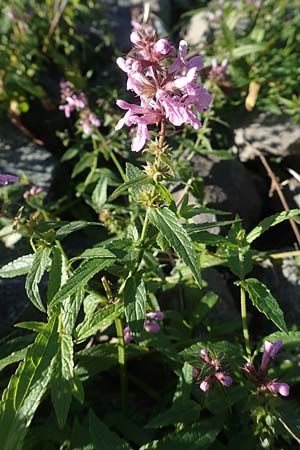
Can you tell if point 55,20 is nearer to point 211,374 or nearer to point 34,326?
point 34,326

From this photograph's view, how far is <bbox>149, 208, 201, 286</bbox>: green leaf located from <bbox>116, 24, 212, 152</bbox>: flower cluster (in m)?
0.26

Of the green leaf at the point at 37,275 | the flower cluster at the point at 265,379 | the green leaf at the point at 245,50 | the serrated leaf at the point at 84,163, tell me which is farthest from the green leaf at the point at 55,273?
the green leaf at the point at 245,50

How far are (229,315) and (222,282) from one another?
9.5 inches

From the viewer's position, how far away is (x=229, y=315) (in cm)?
285

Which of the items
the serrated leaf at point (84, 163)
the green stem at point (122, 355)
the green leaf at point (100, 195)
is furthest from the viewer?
the serrated leaf at point (84, 163)

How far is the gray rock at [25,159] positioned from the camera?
3574mm

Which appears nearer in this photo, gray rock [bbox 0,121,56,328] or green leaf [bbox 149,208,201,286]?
green leaf [bbox 149,208,201,286]

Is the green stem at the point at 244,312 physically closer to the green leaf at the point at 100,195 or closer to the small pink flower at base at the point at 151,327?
the small pink flower at base at the point at 151,327

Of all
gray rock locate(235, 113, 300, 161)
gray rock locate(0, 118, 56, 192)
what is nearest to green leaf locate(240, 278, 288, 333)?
gray rock locate(0, 118, 56, 192)

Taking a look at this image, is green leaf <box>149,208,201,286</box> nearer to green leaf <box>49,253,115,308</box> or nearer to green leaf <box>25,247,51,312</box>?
green leaf <box>49,253,115,308</box>

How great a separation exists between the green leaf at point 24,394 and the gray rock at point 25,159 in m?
1.85

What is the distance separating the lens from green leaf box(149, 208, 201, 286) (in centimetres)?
163

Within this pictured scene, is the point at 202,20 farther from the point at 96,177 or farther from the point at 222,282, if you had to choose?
the point at 222,282

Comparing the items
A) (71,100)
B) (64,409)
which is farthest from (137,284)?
(71,100)
